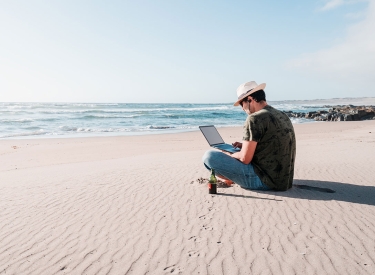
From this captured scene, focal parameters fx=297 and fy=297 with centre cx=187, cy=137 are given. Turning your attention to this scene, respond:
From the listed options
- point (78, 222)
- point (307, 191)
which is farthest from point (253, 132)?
point (78, 222)

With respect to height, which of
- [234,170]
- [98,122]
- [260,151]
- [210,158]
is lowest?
[98,122]

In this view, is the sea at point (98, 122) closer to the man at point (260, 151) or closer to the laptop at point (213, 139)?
the laptop at point (213, 139)

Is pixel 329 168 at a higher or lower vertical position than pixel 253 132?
lower

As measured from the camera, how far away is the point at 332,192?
201 inches

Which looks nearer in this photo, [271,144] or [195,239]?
[195,239]

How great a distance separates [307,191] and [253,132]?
175cm

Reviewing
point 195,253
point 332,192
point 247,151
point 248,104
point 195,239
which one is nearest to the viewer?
point 195,253

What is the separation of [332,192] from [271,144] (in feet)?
5.44

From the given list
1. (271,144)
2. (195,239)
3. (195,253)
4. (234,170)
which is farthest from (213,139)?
(195,253)

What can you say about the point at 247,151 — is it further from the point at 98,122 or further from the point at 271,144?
the point at 98,122

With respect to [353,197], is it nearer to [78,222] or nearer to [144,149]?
[78,222]

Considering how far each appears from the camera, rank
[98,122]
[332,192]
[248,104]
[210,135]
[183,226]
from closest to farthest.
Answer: [183,226], [248,104], [332,192], [210,135], [98,122]

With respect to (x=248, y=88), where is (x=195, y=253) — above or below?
below

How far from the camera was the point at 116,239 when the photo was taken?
3.59 metres
